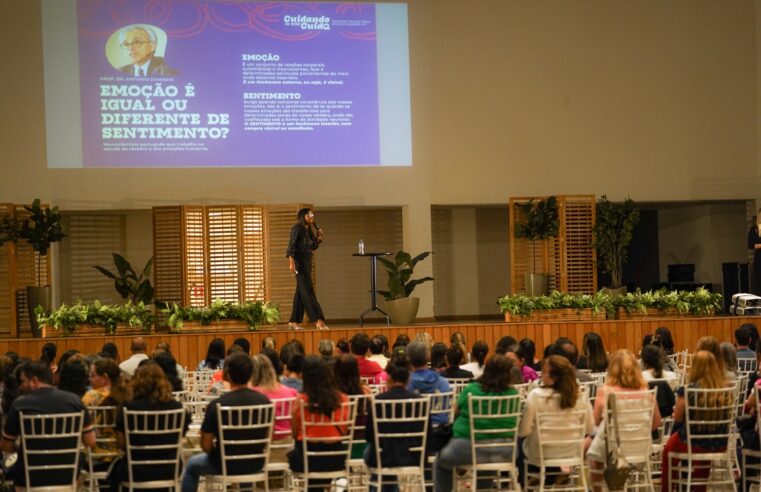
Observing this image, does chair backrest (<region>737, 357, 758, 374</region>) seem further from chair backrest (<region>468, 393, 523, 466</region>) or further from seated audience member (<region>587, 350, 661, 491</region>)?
chair backrest (<region>468, 393, 523, 466</region>)

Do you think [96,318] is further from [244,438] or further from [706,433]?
[706,433]

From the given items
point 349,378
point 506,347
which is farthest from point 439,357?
point 349,378

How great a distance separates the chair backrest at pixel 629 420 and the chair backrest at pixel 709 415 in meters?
0.24

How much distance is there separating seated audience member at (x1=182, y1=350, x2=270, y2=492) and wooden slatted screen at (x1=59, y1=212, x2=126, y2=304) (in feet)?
33.2

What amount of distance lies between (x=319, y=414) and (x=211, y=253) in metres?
7.84

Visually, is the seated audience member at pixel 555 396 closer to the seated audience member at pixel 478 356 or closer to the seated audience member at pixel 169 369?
the seated audience member at pixel 478 356

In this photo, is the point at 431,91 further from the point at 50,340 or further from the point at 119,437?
the point at 119,437

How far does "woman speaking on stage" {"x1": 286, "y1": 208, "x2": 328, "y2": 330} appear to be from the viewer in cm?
1192

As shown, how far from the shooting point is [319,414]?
5.59 meters

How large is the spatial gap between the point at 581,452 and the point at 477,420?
2.08ft

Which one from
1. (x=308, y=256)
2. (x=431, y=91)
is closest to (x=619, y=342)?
(x=308, y=256)

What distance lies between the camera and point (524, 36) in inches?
607

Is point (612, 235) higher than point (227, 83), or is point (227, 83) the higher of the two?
point (227, 83)

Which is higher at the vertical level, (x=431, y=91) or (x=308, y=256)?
(x=431, y=91)
